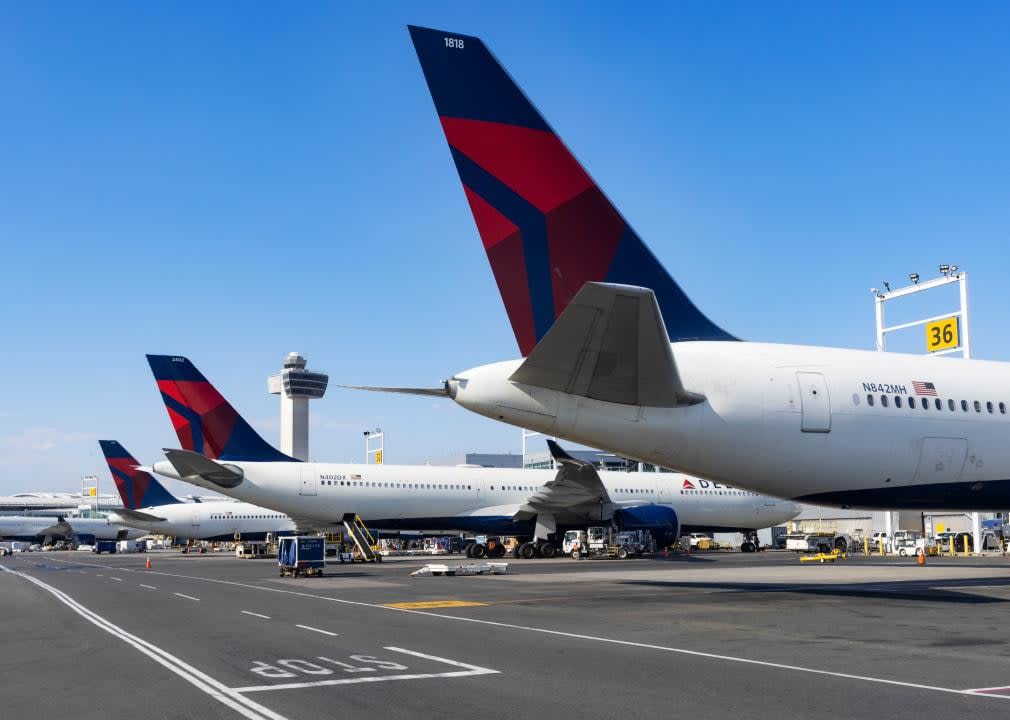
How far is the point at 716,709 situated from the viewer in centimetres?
754

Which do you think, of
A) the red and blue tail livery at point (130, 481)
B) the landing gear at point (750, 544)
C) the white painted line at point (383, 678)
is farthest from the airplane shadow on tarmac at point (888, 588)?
the red and blue tail livery at point (130, 481)

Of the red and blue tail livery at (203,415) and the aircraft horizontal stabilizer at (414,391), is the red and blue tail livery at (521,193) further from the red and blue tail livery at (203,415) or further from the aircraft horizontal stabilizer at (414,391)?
the red and blue tail livery at (203,415)

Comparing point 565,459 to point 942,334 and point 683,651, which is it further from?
point 683,651

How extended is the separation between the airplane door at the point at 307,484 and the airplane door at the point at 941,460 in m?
29.0

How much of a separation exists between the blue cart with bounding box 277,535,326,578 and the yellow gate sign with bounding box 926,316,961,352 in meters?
28.6

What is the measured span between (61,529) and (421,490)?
280ft

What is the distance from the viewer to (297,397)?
11781cm

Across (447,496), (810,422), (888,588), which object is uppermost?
(810,422)

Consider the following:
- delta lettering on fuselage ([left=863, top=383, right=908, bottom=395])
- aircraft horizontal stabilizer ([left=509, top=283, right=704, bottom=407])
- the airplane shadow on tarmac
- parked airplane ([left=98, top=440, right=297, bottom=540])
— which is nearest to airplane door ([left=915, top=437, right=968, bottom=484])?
delta lettering on fuselage ([left=863, top=383, right=908, bottom=395])

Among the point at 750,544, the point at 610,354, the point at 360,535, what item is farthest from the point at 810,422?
the point at 750,544

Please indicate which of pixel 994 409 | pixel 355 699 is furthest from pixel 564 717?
pixel 994 409

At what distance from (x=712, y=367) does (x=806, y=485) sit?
327 cm

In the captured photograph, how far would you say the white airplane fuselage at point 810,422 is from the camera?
57.4 feet

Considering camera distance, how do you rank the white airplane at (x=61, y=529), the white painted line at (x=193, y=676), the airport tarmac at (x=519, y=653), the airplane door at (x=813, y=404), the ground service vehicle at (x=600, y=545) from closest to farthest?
the white painted line at (x=193, y=676)
the airport tarmac at (x=519, y=653)
the airplane door at (x=813, y=404)
the ground service vehicle at (x=600, y=545)
the white airplane at (x=61, y=529)
